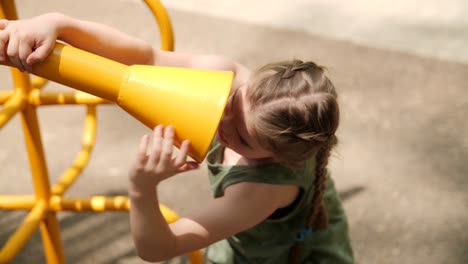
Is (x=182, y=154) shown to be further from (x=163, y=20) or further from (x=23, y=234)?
(x=23, y=234)

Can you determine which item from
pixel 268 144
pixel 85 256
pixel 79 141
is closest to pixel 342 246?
pixel 268 144

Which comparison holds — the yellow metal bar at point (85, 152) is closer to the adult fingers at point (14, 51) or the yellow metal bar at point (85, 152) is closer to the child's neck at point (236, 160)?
the child's neck at point (236, 160)

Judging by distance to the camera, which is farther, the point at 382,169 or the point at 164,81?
the point at 382,169

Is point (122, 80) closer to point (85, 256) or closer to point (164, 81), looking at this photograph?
point (164, 81)

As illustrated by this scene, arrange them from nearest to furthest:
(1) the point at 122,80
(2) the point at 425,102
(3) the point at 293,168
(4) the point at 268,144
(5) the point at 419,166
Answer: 1. (1) the point at 122,80
2. (4) the point at 268,144
3. (3) the point at 293,168
4. (5) the point at 419,166
5. (2) the point at 425,102

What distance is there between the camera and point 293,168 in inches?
42.7

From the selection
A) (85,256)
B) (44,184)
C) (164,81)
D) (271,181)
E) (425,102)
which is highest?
(164,81)

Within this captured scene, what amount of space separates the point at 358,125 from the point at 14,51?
1.67 metres

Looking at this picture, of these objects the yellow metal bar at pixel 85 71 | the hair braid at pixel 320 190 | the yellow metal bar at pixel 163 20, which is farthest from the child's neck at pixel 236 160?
the yellow metal bar at pixel 85 71

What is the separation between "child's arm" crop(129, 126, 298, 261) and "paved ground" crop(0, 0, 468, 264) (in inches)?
13.2

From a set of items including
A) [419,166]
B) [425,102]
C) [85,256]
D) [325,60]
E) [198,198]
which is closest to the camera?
[85,256]

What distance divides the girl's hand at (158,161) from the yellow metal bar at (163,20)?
0.32 metres

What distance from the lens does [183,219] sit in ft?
3.43

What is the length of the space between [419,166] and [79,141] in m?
1.18
